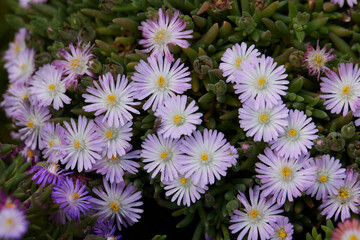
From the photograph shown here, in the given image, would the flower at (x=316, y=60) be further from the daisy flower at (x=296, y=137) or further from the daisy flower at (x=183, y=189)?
the daisy flower at (x=183, y=189)

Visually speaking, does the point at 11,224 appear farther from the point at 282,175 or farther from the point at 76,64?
the point at 282,175

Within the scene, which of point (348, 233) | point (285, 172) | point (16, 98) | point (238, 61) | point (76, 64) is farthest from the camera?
point (16, 98)

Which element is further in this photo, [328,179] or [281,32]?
[281,32]

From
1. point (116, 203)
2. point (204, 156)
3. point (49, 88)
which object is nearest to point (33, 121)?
point (49, 88)

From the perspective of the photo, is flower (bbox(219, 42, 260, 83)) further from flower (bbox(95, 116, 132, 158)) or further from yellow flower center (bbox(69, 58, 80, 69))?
yellow flower center (bbox(69, 58, 80, 69))

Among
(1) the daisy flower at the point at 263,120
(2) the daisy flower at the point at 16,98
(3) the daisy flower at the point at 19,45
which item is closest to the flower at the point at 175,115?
(1) the daisy flower at the point at 263,120

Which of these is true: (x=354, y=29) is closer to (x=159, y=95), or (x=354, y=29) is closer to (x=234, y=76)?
(x=234, y=76)

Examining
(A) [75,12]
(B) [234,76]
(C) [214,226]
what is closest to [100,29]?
(A) [75,12]
